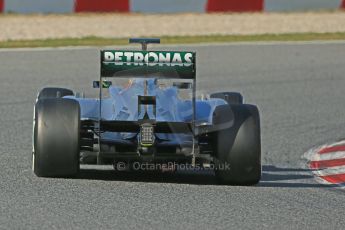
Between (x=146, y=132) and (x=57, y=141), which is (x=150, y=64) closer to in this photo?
(x=146, y=132)

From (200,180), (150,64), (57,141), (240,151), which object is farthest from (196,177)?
(57,141)

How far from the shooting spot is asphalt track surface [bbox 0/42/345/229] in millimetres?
7309

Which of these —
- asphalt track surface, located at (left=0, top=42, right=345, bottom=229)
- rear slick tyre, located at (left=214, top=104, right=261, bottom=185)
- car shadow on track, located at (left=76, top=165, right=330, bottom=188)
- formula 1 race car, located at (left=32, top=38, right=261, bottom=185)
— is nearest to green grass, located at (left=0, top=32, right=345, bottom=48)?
asphalt track surface, located at (left=0, top=42, right=345, bottom=229)

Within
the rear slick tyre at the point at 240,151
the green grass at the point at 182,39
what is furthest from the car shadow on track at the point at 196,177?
the green grass at the point at 182,39

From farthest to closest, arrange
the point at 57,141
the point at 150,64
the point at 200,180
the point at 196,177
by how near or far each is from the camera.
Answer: the point at 196,177, the point at 200,180, the point at 150,64, the point at 57,141

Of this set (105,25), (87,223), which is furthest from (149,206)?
(105,25)

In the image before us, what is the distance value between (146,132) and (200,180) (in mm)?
768

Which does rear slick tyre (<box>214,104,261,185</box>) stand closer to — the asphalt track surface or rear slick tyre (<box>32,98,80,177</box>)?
the asphalt track surface

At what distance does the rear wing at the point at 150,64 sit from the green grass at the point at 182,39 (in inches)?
389

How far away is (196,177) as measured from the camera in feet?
30.4

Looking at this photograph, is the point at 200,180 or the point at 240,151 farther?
the point at 200,180

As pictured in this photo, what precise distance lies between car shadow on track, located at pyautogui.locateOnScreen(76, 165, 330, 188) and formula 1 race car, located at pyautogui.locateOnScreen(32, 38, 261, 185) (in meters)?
0.15

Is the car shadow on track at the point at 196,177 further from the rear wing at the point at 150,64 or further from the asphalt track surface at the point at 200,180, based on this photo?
the rear wing at the point at 150,64

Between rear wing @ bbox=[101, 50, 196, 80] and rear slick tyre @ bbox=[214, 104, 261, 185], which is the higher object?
rear wing @ bbox=[101, 50, 196, 80]
